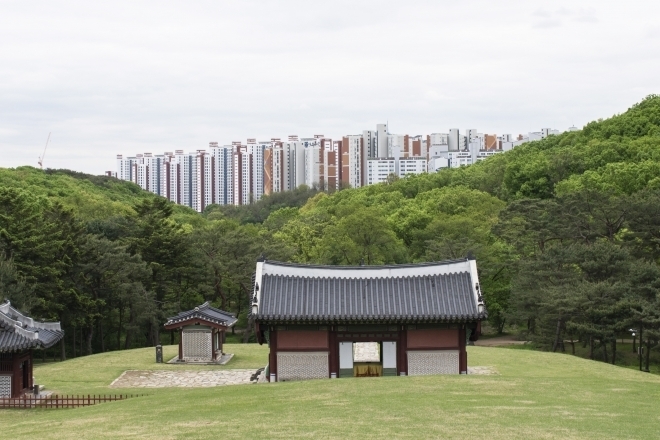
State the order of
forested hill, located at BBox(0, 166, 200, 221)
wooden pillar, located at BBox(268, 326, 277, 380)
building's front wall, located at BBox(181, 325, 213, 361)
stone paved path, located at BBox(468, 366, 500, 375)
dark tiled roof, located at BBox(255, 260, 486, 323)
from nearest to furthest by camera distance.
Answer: dark tiled roof, located at BBox(255, 260, 486, 323)
wooden pillar, located at BBox(268, 326, 277, 380)
stone paved path, located at BBox(468, 366, 500, 375)
building's front wall, located at BBox(181, 325, 213, 361)
forested hill, located at BBox(0, 166, 200, 221)

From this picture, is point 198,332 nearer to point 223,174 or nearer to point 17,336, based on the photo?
point 17,336

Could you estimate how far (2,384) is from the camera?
23.3 metres

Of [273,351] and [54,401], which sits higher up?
[273,351]

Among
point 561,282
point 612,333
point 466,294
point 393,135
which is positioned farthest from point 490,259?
point 393,135

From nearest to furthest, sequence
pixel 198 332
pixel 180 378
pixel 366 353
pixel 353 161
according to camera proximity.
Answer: pixel 180 378 → pixel 366 353 → pixel 198 332 → pixel 353 161

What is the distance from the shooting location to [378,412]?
1662 cm

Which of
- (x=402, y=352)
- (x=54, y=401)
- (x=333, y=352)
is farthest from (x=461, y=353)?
(x=54, y=401)

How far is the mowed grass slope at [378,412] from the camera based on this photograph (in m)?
14.9

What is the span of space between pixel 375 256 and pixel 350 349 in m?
25.7

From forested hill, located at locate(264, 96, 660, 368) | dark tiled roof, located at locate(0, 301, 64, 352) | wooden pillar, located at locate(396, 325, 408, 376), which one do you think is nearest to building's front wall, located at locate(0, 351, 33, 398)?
dark tiled roof, located at locate(0, 301, 64, 352)

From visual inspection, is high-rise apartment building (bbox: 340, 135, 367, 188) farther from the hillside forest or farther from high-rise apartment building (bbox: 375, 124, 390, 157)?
the hillside forest

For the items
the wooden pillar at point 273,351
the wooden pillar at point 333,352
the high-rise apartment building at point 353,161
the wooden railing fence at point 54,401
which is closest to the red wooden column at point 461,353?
the wooden pillar at point 333,352

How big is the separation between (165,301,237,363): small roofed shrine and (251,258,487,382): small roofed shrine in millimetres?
7082

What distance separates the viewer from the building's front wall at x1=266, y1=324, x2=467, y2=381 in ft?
81.3
